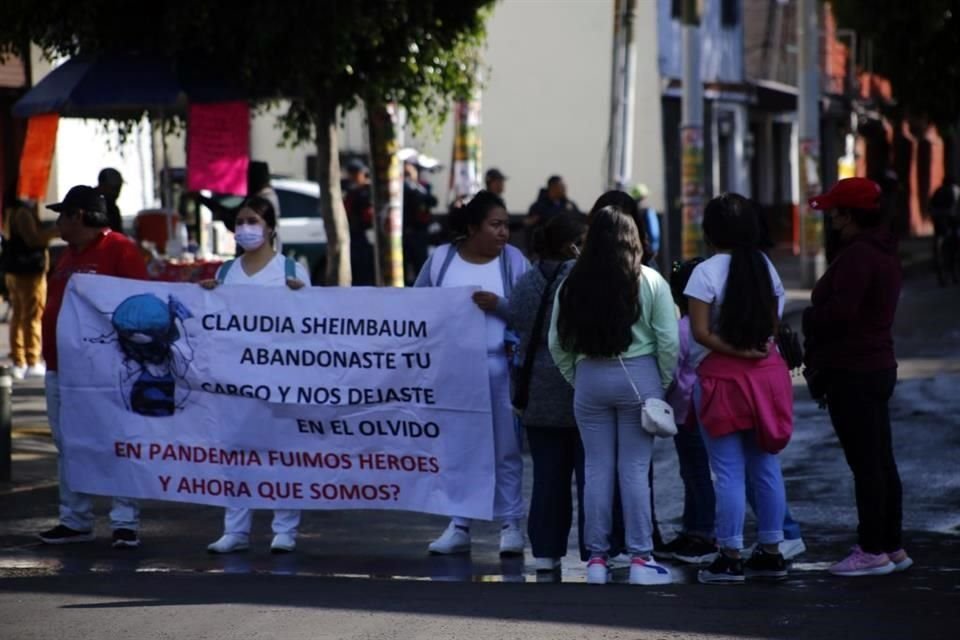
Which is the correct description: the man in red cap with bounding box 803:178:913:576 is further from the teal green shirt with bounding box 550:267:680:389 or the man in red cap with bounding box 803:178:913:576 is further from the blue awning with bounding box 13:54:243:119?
the blue awning with bounding box 13:54:243:119

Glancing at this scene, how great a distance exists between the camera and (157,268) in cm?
1549

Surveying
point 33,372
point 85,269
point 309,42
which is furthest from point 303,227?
point 85,269

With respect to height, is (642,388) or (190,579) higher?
(642,388)

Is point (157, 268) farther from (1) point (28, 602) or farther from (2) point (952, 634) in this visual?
(2) point (952, 634)

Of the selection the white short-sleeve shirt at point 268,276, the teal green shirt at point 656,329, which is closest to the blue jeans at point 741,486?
the teal green shirt at point 656,329

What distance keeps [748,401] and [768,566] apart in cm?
77

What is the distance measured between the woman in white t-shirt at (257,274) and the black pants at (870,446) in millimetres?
2834

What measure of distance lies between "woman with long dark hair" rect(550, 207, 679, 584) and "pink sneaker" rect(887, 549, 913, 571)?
1075 millimetres

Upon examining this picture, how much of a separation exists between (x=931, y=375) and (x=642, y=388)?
9.87 meters

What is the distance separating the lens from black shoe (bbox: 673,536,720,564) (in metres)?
9.52

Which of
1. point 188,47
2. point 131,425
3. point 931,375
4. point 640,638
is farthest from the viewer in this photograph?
point 931,375

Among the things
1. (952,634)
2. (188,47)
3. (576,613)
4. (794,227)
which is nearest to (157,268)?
(188,47)

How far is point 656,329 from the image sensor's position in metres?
8.60

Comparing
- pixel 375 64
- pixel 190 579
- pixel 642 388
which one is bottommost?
pixel 190 579
